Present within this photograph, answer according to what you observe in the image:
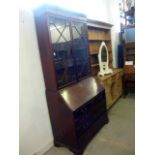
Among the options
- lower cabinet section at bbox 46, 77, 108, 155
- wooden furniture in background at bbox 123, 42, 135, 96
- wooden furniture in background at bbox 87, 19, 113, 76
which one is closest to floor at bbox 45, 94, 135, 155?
lower cabinet section at bbox 46, 77, 108, 155

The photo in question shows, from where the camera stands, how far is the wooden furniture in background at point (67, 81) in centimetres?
192

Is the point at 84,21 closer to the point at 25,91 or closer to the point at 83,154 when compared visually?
the point at 25,91

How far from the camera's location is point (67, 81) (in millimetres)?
2184

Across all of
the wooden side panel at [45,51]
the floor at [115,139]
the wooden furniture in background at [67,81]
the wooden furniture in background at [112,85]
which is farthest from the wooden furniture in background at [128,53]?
the wooden side panel at [45,51]

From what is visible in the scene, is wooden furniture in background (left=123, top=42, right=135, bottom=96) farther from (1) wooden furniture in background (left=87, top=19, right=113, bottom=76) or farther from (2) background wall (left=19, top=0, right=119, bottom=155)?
(2) background wall (left=19, top=0, right=119, bottom=155)

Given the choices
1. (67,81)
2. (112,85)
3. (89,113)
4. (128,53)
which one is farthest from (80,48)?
(128,53)

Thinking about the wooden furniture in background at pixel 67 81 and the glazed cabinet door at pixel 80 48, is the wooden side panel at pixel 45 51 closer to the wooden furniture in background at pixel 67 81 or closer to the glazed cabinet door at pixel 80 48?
the wooden furniture in background at pixel 67 81

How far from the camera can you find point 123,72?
381 centimetres

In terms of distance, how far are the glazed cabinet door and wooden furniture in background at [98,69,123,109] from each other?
0.47 metres

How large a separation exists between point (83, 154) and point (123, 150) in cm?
54

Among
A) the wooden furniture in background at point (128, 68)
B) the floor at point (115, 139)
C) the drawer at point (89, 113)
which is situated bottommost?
the floor at point (115, 139)
